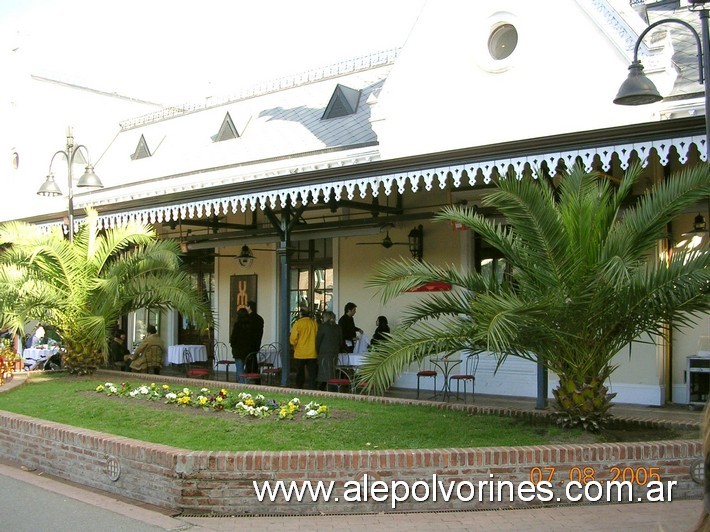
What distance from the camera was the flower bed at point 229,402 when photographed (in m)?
8.80

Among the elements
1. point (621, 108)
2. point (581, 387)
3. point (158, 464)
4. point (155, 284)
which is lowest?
point (158, 464)

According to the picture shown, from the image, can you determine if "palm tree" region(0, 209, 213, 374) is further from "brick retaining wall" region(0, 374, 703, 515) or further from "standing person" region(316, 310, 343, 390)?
"brick retaining wall" region(0, 374, 703, 515)

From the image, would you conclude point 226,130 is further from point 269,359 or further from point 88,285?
point 88,285

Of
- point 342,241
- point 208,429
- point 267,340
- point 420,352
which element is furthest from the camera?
point 267,340

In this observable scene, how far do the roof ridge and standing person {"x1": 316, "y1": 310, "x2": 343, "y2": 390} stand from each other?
7522 mm

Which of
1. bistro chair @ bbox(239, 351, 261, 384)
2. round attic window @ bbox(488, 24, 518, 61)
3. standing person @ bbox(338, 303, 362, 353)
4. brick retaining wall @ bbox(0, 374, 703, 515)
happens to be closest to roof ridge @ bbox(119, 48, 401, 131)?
round attic window @ bbox(488, 24, 518, 61)

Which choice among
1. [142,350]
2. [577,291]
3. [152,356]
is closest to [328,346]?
[152,356]

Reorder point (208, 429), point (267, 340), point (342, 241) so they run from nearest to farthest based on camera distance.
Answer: point (208, 429) < point (342, 241) < point (267, 340)

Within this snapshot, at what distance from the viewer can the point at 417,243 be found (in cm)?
1498

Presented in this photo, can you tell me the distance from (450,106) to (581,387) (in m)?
7.34

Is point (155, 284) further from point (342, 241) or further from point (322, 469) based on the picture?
point (322, 469)

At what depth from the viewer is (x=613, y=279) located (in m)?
6.68

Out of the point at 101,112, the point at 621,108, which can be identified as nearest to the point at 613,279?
the point at 621,108

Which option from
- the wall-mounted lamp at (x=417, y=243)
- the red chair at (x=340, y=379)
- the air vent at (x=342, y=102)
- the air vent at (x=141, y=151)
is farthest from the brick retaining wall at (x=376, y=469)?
the air vent at (x=141, y=151)
